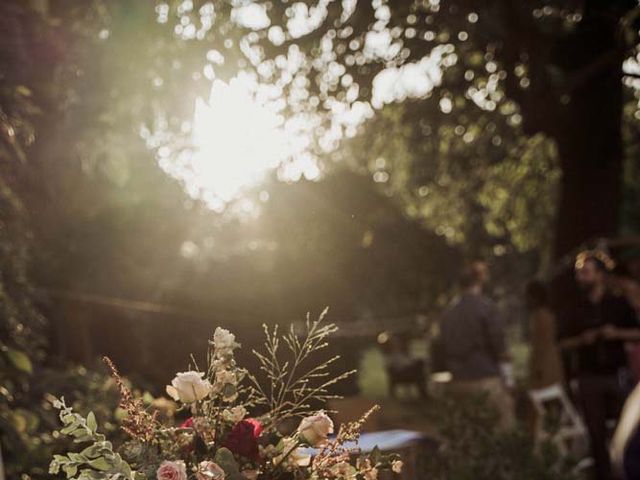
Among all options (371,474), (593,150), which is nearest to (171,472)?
(371,474)

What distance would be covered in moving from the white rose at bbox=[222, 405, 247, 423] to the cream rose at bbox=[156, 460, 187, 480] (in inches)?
12.3

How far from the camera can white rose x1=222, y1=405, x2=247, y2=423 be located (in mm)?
2914

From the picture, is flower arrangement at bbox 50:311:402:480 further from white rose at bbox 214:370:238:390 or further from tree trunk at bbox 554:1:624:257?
tree trunk at bbox 554:1:624:257

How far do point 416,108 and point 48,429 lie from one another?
28.5ft

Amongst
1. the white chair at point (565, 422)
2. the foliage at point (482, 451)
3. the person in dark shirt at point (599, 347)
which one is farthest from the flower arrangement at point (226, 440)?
the white chair at point (565, 422)

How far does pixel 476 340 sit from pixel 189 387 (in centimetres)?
662

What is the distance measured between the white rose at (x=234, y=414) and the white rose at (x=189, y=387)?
10 centimetres

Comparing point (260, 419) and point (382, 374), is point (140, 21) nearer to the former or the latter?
→ point (260, 419)

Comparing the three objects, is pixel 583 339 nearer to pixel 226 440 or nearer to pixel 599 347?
pixel 599 347

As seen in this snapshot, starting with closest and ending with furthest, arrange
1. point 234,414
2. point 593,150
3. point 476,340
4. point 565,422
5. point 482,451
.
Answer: point 234,414 → point 482,451 → point 476,340 → point 565,422 → point 593,150

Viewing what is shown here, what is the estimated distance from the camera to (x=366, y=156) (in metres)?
17.8

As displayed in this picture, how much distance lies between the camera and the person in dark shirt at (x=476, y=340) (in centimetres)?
912

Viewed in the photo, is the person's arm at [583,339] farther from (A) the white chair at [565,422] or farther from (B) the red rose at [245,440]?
(B) the red rose at [245,440]

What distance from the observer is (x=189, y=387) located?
113 inches
